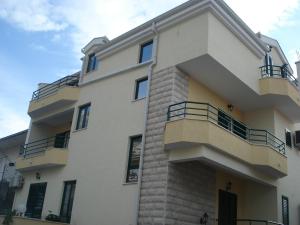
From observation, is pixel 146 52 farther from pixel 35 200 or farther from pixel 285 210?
pixel 35 200

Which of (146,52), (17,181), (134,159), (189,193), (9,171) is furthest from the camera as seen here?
(9,171)

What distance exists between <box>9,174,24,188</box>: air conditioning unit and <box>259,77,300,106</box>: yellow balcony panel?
13913 mm

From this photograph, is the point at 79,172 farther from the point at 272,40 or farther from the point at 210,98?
the point at 272,40

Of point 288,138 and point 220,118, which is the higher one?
point 288,138

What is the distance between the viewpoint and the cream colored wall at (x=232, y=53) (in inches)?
613

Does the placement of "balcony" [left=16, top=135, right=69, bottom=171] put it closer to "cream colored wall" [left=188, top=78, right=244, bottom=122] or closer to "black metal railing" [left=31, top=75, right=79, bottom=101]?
"black metal railing" [left=31, top=75, right=79, bottom=101]

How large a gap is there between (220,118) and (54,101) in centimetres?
927

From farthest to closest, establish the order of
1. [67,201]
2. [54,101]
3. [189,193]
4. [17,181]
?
[17,181] → [54,101] → [67,201] → [189,193]

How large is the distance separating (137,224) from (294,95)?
31.5 feet

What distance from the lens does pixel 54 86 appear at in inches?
935

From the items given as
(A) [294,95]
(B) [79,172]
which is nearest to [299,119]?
(A) [294,95]

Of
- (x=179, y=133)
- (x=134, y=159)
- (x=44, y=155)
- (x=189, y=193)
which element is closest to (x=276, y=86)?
(x=179, y=133)

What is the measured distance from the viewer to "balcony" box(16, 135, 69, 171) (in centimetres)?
1953

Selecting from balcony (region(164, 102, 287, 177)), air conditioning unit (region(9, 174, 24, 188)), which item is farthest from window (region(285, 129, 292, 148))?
air conditioning unit (region(9, 174, 24, 188))
